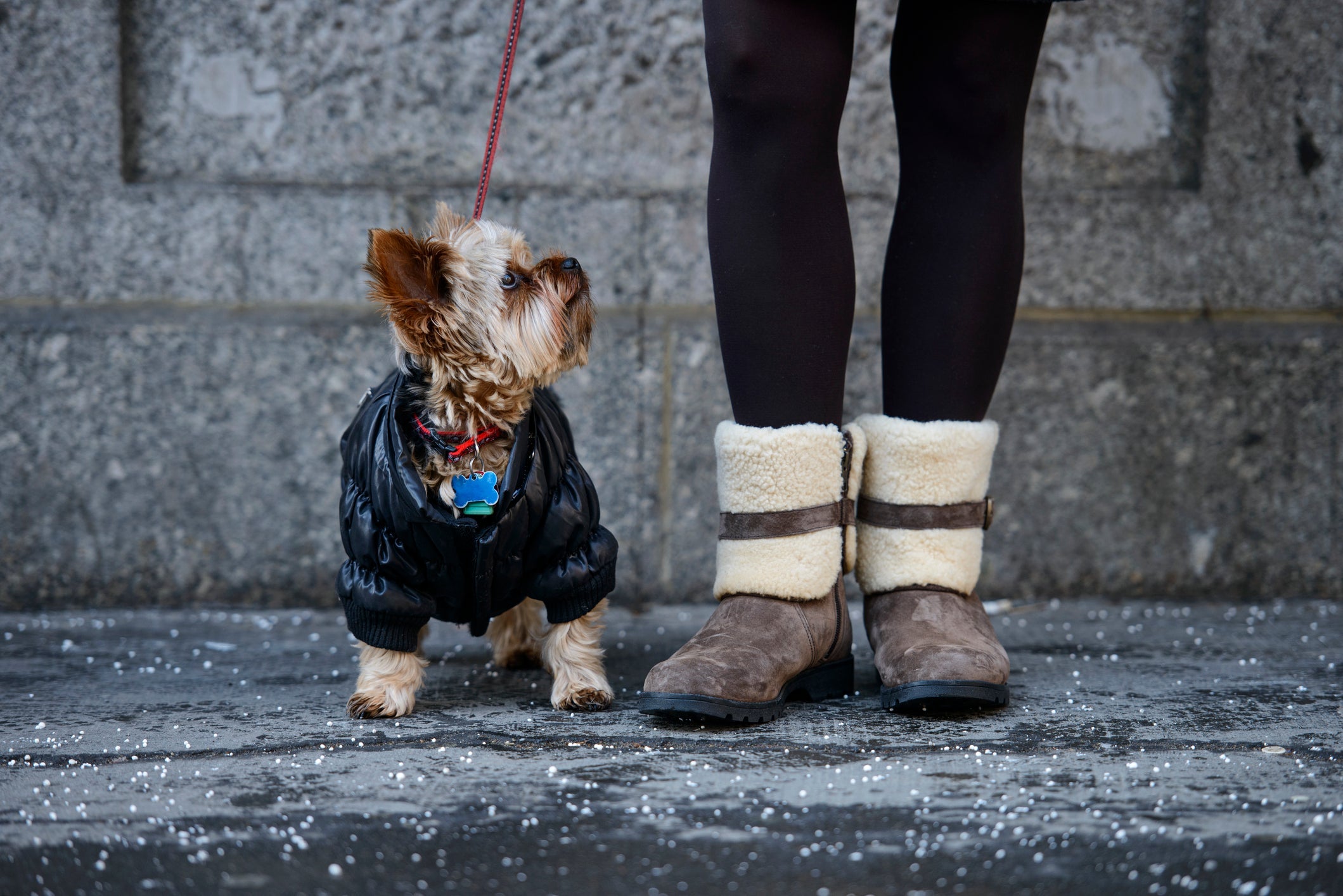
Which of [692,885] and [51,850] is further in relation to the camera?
[51,850]

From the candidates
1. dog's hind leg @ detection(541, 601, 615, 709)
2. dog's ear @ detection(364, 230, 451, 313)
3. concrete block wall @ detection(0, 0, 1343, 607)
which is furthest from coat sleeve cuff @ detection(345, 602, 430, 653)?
concrete block wall @ detection(0, 0, 1343, 607)

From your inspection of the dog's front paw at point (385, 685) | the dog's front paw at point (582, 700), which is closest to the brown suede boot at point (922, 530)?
the dog's front paw at point (582, 700)

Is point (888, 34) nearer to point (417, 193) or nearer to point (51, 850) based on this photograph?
point (417, 193)

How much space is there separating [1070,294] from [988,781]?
1825mm

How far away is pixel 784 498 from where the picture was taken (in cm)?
184

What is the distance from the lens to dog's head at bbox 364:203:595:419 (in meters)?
1.80

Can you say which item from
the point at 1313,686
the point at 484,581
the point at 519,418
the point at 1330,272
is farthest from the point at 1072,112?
the point at 484,581

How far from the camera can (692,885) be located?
43.7 inches

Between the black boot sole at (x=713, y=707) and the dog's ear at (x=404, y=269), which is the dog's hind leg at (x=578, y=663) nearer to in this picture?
the black boot sole at (x=713, y=707)

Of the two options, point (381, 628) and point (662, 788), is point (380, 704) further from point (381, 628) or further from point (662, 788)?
point (662, 788)

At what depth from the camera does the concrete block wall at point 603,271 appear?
279 centimetres

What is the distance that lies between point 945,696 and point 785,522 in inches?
14.9

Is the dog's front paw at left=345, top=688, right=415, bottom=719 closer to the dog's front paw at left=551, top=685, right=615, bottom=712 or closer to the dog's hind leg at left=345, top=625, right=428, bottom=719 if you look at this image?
the dog's hind leg at left=345, top=625, right=428, bottom=719

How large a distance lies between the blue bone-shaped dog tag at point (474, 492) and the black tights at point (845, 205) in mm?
441
